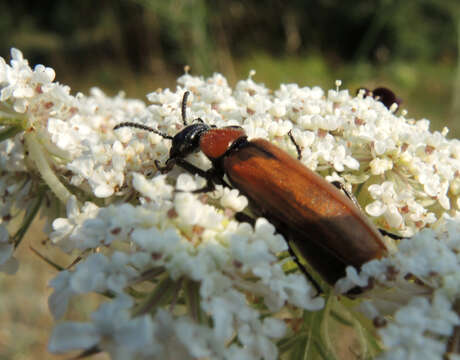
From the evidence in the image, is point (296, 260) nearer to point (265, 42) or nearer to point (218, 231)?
point (218, 231)

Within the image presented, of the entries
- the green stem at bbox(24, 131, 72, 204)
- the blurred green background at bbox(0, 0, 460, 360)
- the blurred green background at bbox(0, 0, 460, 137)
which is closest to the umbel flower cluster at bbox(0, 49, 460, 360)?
the green stem at bbox(24, 131, 72, 204)

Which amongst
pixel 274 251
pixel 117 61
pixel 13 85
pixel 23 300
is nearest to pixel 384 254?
pixel 274 251

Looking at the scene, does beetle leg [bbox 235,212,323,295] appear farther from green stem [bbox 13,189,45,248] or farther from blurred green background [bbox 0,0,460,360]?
blurred green background [bbox 0,0,460,360]

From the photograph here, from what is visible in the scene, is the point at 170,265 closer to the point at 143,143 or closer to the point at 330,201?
the point at 330,201

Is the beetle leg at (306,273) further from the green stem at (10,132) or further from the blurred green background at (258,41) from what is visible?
the blurred green background at (258,41)

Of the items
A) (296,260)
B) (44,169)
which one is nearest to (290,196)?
(296,260)

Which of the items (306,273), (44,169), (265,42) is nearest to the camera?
(306,273)
